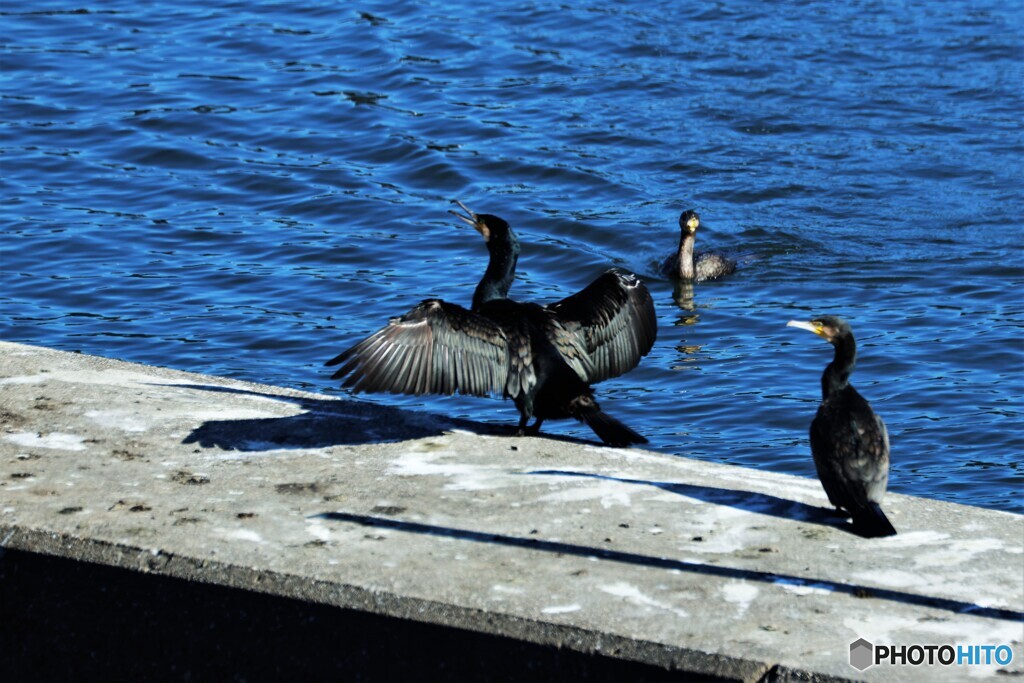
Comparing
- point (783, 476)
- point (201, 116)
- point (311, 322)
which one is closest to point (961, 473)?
point (783, 476)

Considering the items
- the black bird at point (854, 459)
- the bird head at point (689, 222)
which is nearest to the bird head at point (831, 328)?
the black bird at point (854, 459)

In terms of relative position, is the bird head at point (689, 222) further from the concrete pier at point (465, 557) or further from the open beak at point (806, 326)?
the open beak at point (806, 326)

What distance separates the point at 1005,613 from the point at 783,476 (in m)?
1.30

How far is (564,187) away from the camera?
12961 millimetres

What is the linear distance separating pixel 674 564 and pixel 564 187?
341 inches

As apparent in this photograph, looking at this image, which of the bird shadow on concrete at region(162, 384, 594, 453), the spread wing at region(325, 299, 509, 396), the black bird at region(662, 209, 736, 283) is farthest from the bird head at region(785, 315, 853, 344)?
the black bird at region(662, 209, 736, 283)

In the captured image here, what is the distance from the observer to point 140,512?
489cm

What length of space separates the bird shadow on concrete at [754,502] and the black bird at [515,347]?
0.58 m

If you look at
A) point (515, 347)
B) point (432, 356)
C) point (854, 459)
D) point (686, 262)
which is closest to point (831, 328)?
point (854, 459)

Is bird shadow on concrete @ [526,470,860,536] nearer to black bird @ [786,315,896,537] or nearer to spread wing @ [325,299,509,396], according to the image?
black bird @ [786,315,896,537]

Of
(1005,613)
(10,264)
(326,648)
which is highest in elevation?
(1005,613)

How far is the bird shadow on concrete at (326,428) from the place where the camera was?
5.62 metres

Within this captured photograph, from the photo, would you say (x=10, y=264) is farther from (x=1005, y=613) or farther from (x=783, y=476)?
(x=1005, y=613)

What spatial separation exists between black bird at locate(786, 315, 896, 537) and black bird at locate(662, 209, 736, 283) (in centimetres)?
662
